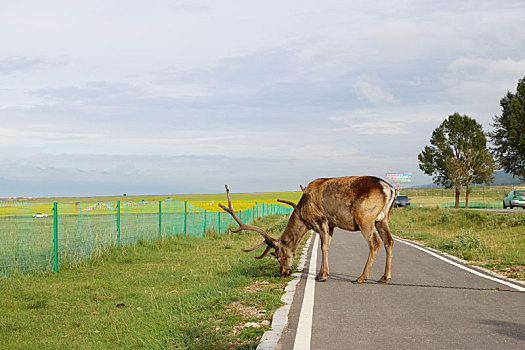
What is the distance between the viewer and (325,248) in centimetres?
936

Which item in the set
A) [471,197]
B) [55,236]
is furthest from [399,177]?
[55,236]

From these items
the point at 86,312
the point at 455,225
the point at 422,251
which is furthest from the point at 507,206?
the point at 86,312

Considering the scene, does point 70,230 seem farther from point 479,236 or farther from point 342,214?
point 479,236

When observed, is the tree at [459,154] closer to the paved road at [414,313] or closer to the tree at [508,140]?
the tree at [508,140]

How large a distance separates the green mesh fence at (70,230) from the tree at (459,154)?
168ft

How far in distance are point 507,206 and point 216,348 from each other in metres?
46.0

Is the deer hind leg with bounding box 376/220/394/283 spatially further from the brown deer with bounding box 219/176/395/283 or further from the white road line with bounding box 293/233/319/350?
the white road line with bounding box 293/233/319/350

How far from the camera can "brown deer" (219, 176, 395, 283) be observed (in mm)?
9078

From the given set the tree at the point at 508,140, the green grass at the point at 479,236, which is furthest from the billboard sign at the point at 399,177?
the green grass at the point at 479,236

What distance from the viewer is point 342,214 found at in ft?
30.8

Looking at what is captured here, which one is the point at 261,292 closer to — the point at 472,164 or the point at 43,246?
the point at 43,246

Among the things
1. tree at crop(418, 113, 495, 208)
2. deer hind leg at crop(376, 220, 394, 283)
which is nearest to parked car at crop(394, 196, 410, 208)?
tree at crop(418, 113, 495, 208)

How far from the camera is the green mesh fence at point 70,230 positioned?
12.2m

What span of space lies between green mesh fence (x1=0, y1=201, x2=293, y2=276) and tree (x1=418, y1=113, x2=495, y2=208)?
51.3 meters
